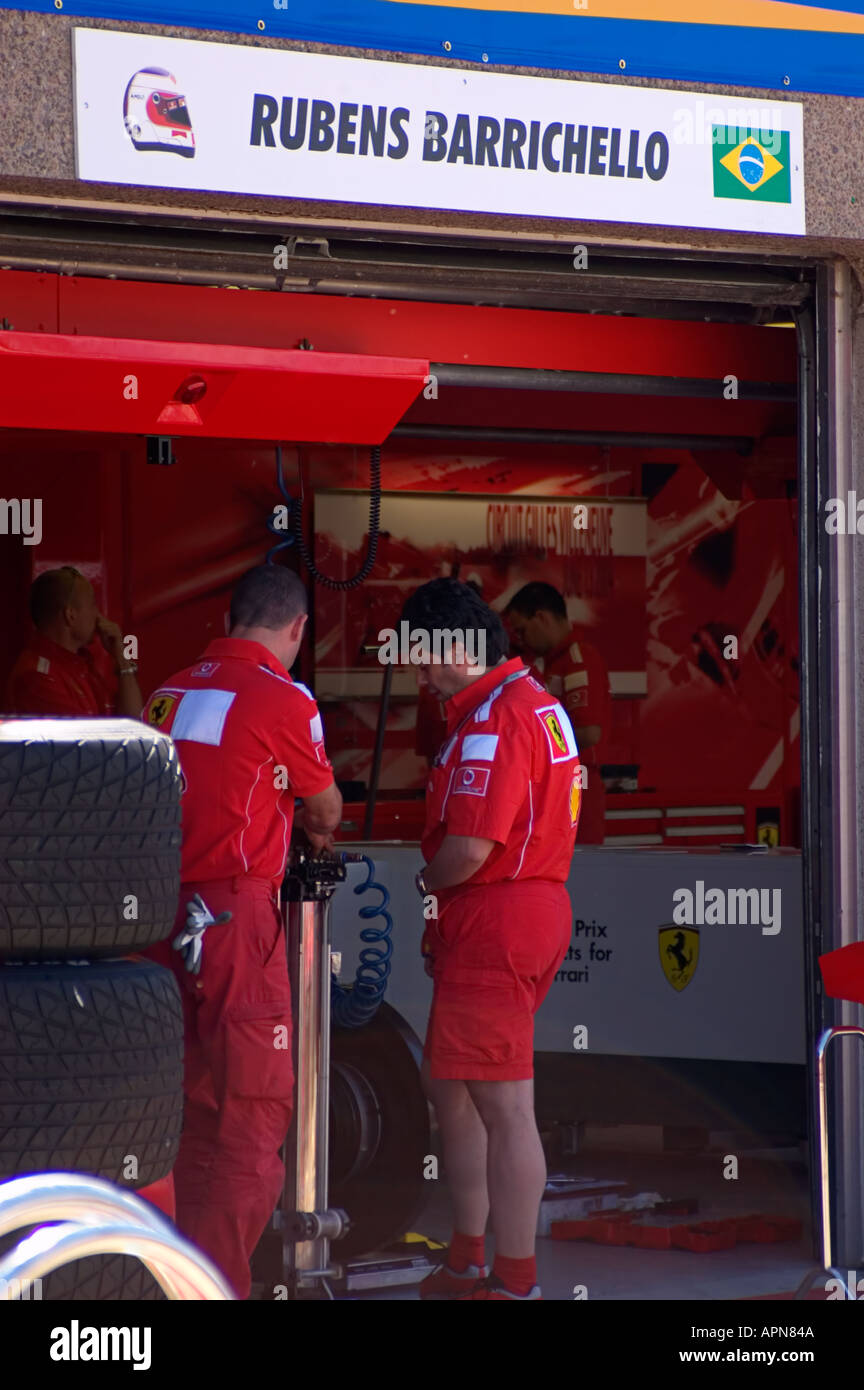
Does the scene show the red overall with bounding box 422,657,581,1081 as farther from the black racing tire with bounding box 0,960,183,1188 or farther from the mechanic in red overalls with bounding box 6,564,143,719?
the mechanic in red overalls with bounding box 6,564,143,719

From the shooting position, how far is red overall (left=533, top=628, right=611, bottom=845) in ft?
24.3

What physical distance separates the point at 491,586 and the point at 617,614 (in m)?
0.86

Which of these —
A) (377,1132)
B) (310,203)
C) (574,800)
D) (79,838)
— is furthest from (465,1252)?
(310,203)

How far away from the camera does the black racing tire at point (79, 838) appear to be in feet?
9.45

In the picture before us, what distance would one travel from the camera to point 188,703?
4309 millimetres

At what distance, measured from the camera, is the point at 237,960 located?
13.7 ft

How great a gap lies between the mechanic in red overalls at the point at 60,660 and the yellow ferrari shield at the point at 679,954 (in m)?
2.14

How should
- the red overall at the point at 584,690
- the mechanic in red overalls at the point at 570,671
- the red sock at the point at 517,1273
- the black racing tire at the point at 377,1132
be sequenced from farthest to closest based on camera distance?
the red overall at the point at 584,690 < the mechanic in red overalls at the point at 570,671 < the black racing tire at the point at 377,1132 < the red sock at the point at 517,1273

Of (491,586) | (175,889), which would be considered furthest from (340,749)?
(175,889)

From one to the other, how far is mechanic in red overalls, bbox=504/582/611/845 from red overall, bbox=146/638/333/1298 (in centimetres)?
300

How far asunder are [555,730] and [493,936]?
539 mm

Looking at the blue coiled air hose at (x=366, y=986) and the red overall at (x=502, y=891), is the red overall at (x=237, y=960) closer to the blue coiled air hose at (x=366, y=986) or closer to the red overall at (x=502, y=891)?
the red overall at (x=502, y=891)

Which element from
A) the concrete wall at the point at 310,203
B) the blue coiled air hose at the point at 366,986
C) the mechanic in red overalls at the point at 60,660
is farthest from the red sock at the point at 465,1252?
the mechanic in red overalls at the point at 60,660

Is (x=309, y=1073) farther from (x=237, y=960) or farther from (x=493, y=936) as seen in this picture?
(x=493, y=936)
